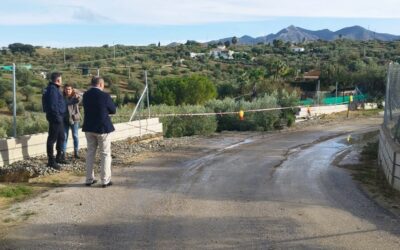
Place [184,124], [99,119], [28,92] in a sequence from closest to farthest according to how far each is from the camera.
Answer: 1. [99,119]
2. [184,124]
3. [28,92]

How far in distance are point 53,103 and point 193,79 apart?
3284 cm

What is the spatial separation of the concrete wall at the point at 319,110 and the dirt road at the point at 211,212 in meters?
19.7

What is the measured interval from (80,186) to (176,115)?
1080 cm

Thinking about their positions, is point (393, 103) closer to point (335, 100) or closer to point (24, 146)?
point (24, 146)

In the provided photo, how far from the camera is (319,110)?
3438cm

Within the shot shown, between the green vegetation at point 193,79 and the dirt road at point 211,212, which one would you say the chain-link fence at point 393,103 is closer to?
the dirt road at point 211,212

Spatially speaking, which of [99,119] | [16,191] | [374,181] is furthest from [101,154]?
[374,181]

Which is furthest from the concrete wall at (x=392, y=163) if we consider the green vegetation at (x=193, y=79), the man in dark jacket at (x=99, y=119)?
the green vegetation at (x=193, y=79)

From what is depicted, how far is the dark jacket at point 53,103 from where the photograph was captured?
33.1 ft

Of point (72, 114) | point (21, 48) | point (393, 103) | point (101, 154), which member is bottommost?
point (101, 154)

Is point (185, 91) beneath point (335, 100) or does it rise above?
above

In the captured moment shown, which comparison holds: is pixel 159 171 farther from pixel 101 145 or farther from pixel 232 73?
pixel 232 73

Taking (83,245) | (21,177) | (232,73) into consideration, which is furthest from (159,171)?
(232,73)

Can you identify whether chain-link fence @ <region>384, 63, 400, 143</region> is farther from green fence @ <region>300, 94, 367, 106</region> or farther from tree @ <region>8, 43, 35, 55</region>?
tree @ <region>8, 43, 35, 55</region>
